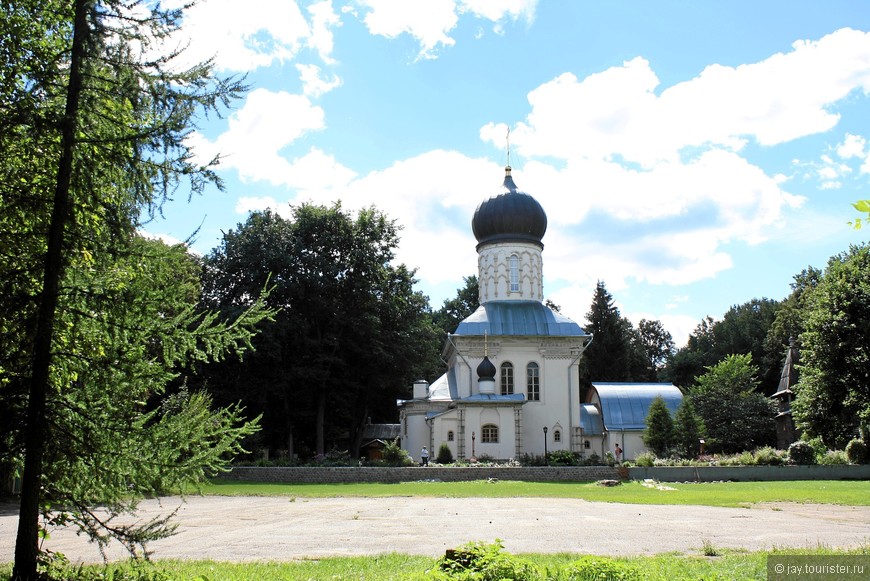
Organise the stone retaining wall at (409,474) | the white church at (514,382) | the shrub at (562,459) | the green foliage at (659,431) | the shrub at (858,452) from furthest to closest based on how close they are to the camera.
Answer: the white church at (514,382) < the green foliage at (659,431) < the shrub at (562,459) < the shrub at (858,452) < the stone retaining wall at (409,474)

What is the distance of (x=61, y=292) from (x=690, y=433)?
37533mm

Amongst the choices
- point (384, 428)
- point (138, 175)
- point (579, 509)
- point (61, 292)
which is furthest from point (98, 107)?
point (384, 428)

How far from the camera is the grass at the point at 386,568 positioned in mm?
7605

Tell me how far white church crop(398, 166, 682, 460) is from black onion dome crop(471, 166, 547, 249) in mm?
61

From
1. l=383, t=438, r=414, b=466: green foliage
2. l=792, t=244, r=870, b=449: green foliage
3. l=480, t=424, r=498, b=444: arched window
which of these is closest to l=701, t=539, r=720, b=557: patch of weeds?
l=792, t=244, r=870, b=449: green foliage

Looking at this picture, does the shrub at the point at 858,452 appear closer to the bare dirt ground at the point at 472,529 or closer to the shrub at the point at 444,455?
the bare dirt ground at the point at 472,529

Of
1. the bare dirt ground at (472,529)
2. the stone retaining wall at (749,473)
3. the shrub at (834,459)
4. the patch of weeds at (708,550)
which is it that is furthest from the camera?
the shrub at (834,459)

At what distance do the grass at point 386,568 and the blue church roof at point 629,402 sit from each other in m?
36.3

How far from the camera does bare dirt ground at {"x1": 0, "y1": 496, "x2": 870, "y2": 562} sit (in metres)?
10.4

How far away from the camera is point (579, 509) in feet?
56.2

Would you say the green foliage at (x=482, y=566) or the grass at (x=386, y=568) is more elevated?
the green foliage at (x=482, y=566)

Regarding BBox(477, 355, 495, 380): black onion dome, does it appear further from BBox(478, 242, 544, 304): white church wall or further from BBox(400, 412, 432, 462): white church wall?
BBox(478, 242, 544, 304): white church wall

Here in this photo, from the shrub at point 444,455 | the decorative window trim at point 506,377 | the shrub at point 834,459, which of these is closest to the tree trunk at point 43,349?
the shrub at point 444,455

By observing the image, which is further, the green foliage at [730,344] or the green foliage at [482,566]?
the green foliage at [730,344]
